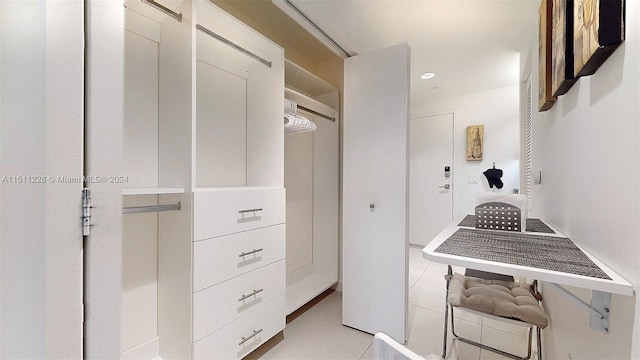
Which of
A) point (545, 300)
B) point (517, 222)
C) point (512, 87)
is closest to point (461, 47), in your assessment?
point (512, 87)

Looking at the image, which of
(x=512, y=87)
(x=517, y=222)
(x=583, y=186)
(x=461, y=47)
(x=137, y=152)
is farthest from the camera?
(x=512, y=87)

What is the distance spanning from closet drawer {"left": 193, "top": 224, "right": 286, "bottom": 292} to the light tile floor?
2.03ft

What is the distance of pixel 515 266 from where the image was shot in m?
0.65

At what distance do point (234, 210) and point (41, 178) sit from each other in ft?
3.29

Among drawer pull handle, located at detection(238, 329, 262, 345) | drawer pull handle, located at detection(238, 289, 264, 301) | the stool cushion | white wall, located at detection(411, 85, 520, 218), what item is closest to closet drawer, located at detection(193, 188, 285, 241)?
drawer pull handle, located at detection(238, 289, 264, 301)

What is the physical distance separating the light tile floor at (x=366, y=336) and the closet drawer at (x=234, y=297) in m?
0.38

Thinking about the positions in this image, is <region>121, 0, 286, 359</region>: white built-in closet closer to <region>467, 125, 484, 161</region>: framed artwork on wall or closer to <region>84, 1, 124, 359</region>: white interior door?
<region>84, 1, 124, 359</region>: white interior door

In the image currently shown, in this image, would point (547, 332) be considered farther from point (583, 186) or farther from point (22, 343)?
point (22, 343)

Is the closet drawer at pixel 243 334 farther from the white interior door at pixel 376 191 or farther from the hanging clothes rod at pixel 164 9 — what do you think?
the hanging clothes rod at pixel 164 9

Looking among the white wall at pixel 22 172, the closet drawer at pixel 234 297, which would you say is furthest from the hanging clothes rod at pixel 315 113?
the white wall at pixel 22 172

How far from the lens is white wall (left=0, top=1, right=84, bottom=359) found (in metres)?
0.45

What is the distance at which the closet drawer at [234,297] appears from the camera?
4.16ft

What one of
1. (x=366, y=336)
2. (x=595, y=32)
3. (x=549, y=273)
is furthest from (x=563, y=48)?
(x=366, y=336)

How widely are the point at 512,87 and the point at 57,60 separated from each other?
14.6 feet
